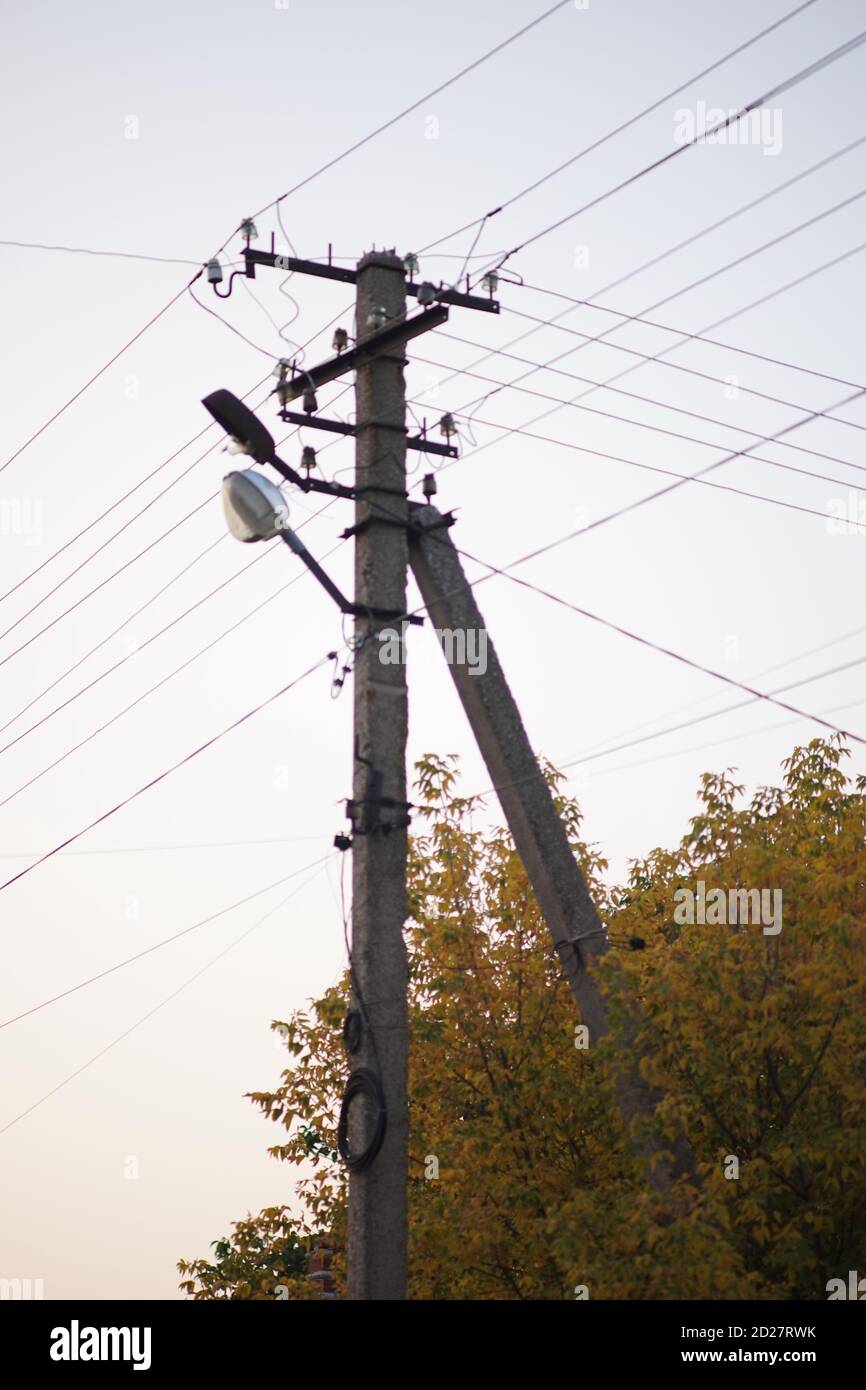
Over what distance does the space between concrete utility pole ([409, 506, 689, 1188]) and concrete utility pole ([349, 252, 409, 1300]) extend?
0.39 meters

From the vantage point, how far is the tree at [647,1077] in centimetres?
1346

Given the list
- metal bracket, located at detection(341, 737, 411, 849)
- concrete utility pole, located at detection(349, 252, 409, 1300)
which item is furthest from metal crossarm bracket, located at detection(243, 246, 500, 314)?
metal bracket, located at detection(341, 737, 411, 849)

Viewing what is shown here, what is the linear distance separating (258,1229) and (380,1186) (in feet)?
30.8

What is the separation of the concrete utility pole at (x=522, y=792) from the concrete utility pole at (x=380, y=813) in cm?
39

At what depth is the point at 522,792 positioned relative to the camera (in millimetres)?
14523

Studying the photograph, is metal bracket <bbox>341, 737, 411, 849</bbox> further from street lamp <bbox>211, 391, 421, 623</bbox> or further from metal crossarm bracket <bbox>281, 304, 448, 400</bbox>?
metal crossarm bracket <bbox>281, 304, 448, 400</bbox>

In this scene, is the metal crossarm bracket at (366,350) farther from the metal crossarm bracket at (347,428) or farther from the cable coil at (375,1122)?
the cable coil at (375,1122)

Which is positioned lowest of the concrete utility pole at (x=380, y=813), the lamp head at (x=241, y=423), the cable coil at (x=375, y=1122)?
the cable coil at (x=375, y=1122)

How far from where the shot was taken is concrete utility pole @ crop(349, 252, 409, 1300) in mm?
12883

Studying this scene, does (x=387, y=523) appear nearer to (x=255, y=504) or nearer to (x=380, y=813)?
(x=255, y=504)

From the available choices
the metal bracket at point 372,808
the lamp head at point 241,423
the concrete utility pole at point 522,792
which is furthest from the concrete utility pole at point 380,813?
the lamp head at point 241,423

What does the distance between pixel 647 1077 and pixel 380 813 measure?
283cm
